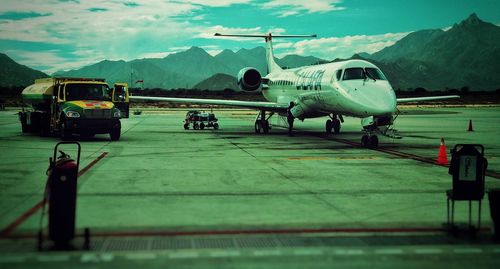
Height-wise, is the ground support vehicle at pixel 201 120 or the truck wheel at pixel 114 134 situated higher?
the ground support vehicle at pixel 201 120

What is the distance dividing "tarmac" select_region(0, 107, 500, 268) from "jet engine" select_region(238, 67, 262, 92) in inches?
643

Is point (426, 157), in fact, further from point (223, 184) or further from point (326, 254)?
point (326, 254)

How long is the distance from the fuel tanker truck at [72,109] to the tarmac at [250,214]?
5414mm

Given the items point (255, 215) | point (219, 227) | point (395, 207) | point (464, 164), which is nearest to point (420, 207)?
point (395, 207)

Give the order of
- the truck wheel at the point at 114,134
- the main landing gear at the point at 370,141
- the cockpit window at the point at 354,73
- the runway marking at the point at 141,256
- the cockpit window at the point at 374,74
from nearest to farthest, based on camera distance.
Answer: the runway marking at the point at 141,256 < the main landing gear at the point at 370,141 < the cockpit window at the point at 374,74 < the cockpit window at the point at 354,73 < the truck wheel at the point at 114,134

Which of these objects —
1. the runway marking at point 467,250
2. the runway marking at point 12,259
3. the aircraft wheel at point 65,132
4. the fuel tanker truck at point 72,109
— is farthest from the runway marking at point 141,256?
the aircraft wheel at point 65,132

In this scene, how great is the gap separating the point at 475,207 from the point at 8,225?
792cm

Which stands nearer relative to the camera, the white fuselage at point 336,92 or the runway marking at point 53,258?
the runway marking at point 53,258

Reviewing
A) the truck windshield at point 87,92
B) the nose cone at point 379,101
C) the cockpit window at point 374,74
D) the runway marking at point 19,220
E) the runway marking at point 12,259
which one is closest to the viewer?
the runway marking at point 12,259

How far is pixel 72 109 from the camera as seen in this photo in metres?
23.0

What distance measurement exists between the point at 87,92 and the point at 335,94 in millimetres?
11075

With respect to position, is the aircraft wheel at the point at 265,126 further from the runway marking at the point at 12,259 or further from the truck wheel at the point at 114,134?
the runway marking at the point at 12,259

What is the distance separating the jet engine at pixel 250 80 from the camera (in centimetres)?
3344

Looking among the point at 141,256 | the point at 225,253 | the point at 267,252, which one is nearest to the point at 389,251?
the point at 267,252
